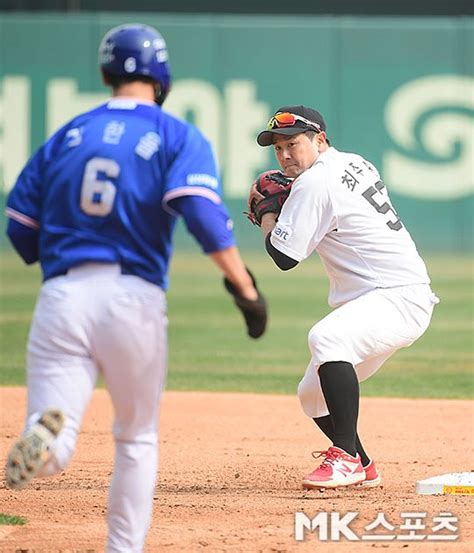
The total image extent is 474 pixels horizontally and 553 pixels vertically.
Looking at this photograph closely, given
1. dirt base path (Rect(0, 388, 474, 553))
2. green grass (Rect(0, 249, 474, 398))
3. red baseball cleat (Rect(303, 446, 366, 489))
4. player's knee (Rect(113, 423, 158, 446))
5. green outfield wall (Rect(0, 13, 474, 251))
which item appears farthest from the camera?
green outfield wall (Rect(0, 13, 474, 251))

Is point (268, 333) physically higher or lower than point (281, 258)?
lower

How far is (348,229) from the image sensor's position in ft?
18.0

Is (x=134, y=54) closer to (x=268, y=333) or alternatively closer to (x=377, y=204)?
(x=377, y=204)

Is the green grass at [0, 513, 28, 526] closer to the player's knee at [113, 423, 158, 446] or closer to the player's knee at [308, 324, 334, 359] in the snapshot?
the player's knee at [113, 423, 158, 446]

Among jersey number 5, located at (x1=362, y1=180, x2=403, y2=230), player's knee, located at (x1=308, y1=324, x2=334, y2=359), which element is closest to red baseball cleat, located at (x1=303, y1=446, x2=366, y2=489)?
player's knee, located at (x1=308, y1=324, x2=334, y2=359)

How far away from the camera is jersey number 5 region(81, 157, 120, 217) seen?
12.6 feet

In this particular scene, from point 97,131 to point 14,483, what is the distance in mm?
1100

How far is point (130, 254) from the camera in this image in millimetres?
3852

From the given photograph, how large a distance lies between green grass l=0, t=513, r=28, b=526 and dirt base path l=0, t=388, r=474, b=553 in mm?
50

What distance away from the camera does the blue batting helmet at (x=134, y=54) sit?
12.9ft

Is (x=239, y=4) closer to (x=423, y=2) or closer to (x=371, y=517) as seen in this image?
(x=423, y=2)

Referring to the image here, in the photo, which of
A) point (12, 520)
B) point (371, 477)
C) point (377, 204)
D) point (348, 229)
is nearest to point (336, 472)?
point (371, 477)

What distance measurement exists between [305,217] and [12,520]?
1.72 m

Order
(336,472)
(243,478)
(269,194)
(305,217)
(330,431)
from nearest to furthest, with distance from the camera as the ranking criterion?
1. (305,217)
2. (336,472)
3. (269,194)
4. (330,431)
5. (243,478)
